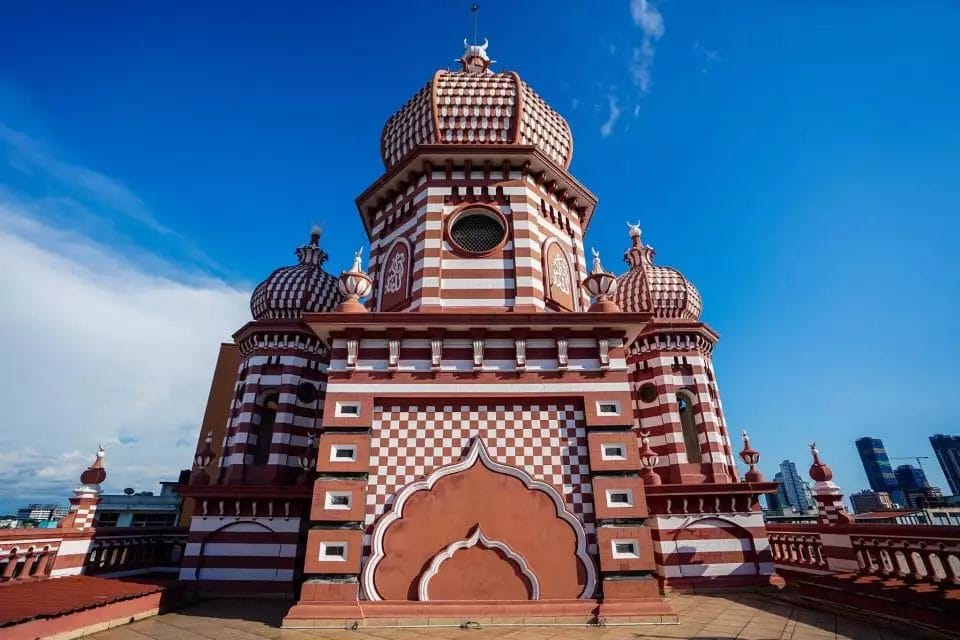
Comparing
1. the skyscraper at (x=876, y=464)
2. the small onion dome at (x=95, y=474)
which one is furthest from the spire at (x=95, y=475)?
the skyscraper at (x=876, y=464)

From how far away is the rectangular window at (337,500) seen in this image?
8.73 meters

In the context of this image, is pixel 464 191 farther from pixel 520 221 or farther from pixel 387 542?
pixel 387 542

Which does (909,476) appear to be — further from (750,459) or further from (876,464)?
(750,459)

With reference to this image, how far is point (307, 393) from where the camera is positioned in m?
16.0

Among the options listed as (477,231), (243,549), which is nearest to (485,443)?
(477,231)

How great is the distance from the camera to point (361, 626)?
308 inches

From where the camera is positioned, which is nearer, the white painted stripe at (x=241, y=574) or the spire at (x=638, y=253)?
the white painted stripe at (x=241, y=574)

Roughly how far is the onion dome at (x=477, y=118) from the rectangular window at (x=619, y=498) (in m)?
9.10

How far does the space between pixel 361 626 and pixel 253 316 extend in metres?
12.6

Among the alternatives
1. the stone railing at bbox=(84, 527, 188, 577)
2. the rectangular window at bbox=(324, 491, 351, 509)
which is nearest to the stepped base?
the rectangular window at bbox=(324, 491, 351, 509)

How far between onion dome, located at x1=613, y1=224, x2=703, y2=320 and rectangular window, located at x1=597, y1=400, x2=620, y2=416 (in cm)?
788

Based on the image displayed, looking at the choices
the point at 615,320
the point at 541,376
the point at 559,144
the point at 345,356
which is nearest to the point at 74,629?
the point at 345,356

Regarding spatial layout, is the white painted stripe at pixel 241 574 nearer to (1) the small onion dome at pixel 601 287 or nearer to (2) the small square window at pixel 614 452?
(2) the small square window at pixel 614 452

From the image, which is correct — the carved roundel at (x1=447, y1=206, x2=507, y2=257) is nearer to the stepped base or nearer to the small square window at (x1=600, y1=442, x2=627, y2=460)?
the small square window at (x1=600, y1=442, x2=627, y2=460)
